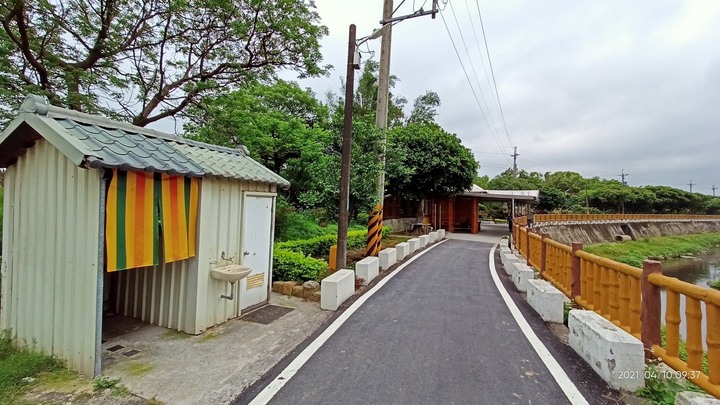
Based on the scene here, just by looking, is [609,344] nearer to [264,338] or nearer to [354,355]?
[354,355]

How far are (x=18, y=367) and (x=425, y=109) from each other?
27716mm

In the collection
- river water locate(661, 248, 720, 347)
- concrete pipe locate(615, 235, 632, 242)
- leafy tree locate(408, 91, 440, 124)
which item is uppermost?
leafy tree locate(408, 91, 440, 124)

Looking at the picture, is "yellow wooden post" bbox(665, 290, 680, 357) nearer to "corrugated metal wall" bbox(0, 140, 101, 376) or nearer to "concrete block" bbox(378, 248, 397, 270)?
"corrugated metal wall" bbox(0, 140, 101, 376)

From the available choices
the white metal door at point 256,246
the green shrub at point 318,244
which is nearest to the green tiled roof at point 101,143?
the white metal door at point 256,246

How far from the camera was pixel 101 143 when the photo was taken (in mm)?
3287

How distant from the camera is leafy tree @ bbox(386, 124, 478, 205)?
17594 mm

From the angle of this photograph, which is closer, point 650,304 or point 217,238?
point 650,304

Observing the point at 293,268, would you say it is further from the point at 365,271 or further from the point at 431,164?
the point at 431,164

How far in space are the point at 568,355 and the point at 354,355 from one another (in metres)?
2.38

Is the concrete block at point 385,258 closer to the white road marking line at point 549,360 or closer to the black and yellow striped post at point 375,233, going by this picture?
the black and yellow striped post at point 375,233

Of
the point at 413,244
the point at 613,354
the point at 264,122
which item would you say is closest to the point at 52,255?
the point at 613,354

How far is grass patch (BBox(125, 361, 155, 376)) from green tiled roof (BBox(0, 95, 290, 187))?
200 centimetres

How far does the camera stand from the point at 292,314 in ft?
16.5

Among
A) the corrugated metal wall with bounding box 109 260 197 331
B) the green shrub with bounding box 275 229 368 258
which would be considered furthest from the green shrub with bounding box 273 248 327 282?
the corrugated metal wall with bounding box 109 260 197 331
